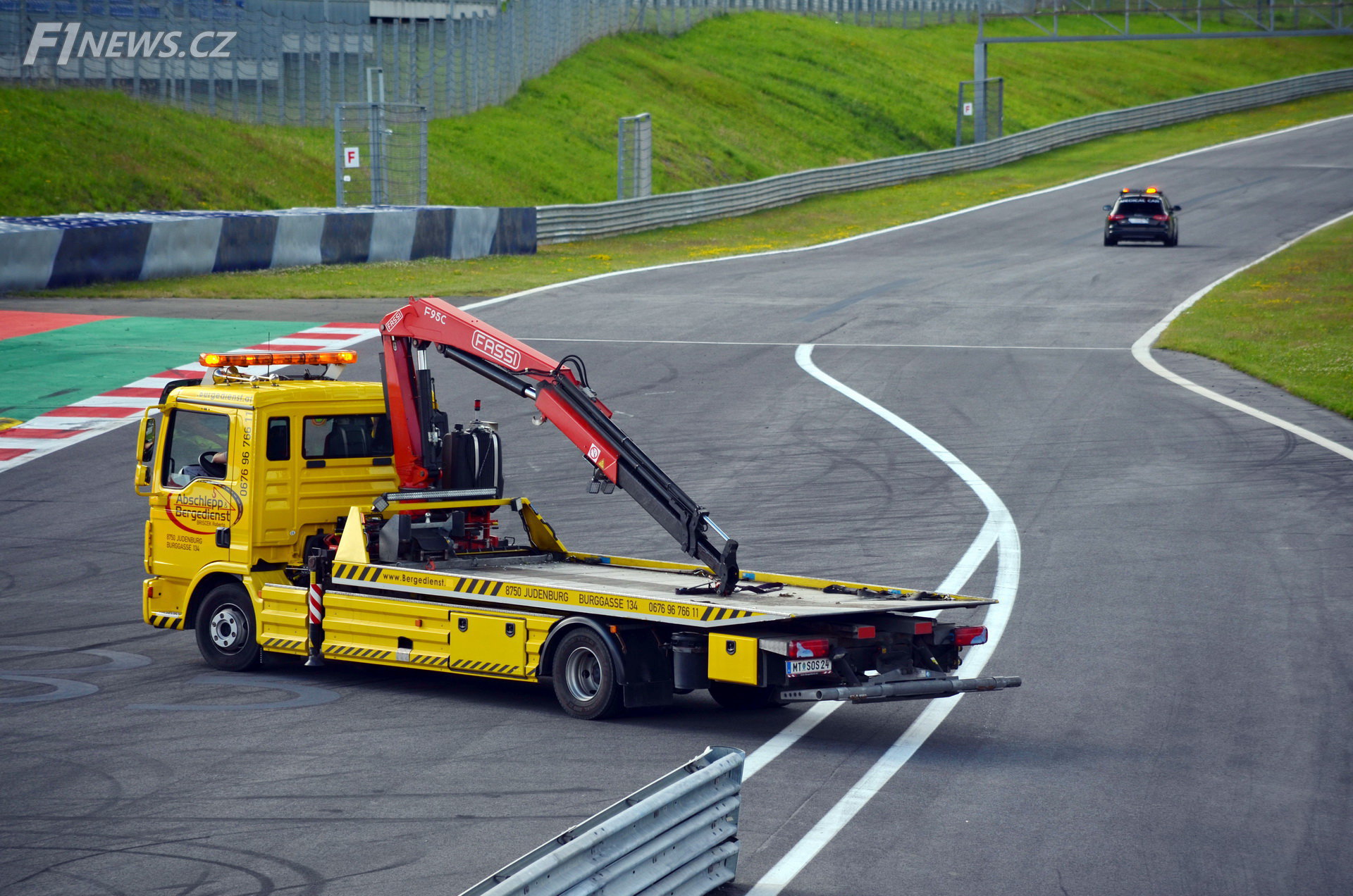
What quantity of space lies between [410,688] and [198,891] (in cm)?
435

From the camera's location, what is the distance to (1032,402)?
→ 2280cm

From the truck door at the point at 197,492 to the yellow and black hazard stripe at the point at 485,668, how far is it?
2485 millimetres

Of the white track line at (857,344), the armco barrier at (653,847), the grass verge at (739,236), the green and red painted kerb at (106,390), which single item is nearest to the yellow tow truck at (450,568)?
the armco barrier at (653,847)

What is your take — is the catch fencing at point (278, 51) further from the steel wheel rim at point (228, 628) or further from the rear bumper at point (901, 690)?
the rear bumper at point (901, 690)

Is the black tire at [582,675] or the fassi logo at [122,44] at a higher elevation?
the fassi logo at [122,44]

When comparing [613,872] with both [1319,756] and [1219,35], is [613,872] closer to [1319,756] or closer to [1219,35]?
[1319,756]

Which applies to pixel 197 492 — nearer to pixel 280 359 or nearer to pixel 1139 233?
pixel 280 359

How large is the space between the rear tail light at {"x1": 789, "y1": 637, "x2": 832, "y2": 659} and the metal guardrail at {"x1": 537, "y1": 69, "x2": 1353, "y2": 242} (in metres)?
33.5

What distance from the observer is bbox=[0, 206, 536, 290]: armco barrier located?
29719 millimetres

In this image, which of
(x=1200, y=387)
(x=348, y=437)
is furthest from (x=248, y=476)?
(x=1200, y=387)

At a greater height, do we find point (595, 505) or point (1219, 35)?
point (1219, 35)

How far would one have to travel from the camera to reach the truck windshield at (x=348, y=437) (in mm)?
12711

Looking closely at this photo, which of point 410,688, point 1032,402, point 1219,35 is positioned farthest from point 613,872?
point 1219,35

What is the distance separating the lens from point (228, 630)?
12656mm
